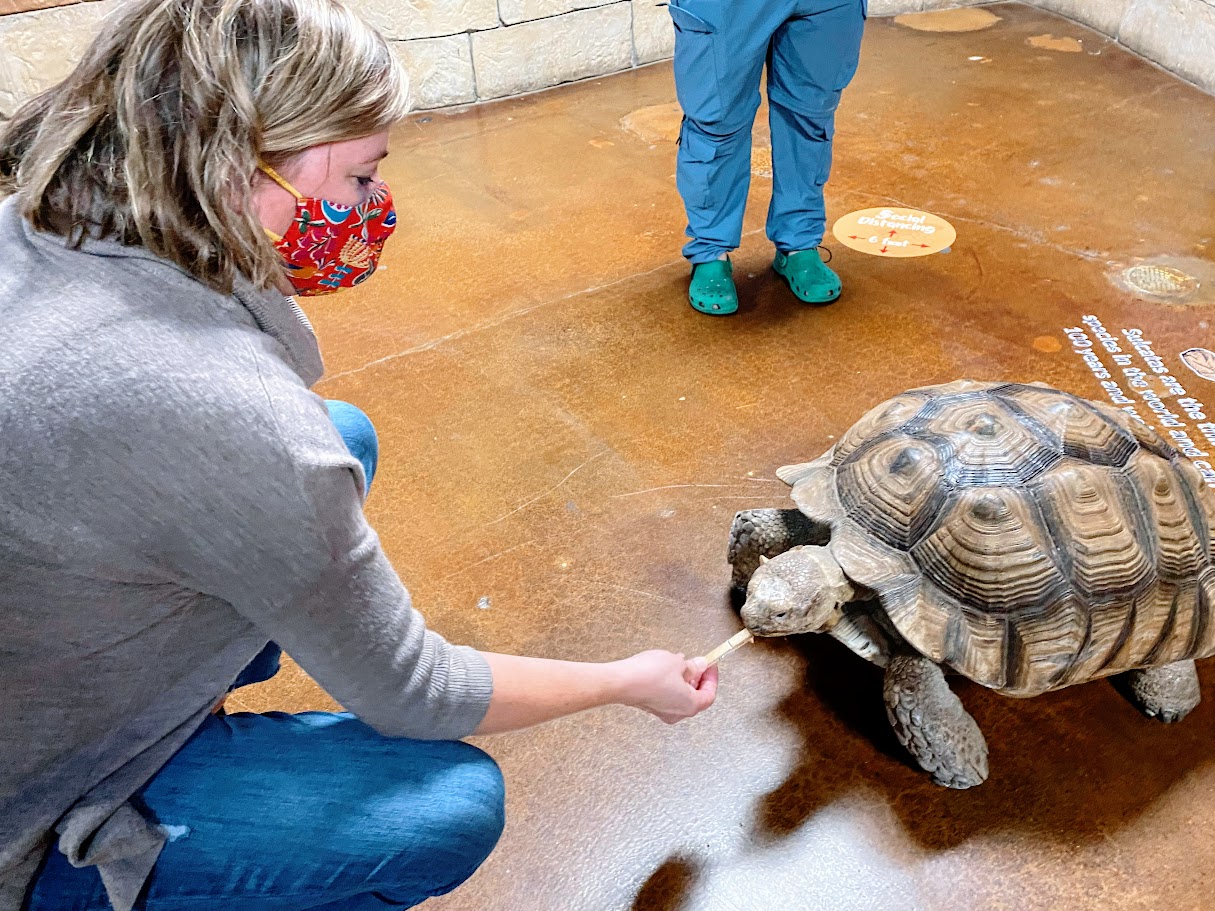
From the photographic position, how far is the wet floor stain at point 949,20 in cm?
578

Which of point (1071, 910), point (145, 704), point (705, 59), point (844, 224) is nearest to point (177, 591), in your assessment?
point (145, 704)

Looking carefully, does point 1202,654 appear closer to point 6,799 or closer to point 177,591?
point 177,591

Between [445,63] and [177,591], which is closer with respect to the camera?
[177,591]

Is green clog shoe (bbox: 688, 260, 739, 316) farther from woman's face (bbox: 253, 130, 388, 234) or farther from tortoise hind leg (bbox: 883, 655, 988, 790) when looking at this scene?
woman's face (bbox: 253, 130, 388, 234)

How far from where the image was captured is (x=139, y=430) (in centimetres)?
99

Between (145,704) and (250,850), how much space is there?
225 mm

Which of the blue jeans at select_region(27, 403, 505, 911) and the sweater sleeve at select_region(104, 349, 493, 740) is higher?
the sweater sleeve at select_region(104, 349, 493, 740)

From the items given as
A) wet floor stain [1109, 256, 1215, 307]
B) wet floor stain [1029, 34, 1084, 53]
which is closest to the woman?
wet floor stain [1109, 256, 1215, 307]

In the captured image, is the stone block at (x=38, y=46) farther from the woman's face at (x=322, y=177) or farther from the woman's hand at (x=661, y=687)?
the woman's hand at (x=661, y=687)

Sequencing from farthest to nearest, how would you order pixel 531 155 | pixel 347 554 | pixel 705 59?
1. pixel 531 155
2. pixel 705 59
3. pixel 347 554

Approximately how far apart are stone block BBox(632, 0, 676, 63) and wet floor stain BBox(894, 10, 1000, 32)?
149 centimetres

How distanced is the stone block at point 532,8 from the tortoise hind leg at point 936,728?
4.18m

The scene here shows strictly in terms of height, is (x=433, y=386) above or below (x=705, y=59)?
below

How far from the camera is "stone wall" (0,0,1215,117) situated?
4.87 m
